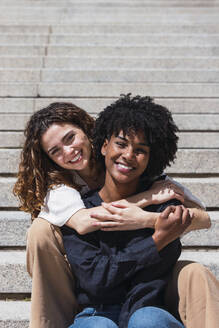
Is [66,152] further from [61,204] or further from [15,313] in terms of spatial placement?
[15,313]

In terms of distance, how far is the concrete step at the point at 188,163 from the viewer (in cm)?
321

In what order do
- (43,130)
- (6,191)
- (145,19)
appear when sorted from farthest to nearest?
(145,19) < (6,191) < (43,130)

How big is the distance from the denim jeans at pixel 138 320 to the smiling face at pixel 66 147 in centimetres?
77

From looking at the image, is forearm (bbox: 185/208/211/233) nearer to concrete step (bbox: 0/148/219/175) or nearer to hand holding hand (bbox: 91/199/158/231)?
hand holding hand (bbox: 91/199/158/231)

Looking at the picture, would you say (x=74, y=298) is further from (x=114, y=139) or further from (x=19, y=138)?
(x=19, y=138)

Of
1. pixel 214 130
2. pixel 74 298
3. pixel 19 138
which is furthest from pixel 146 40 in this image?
pixel 74 298

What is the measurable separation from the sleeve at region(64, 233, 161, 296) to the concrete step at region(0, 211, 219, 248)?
796mm

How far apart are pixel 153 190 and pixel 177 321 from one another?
60cm

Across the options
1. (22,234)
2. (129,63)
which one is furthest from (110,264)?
(129,63)

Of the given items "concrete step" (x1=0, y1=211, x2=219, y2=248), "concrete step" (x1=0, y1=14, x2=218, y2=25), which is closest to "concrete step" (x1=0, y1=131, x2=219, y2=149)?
"concrete step" (x1=0, y1=211, x2=219, y2=248)

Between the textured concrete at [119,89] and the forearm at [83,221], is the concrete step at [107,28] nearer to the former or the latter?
the textured concrete at [119,89]

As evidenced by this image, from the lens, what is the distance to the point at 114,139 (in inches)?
82.8

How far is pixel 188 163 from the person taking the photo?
322 centimetres

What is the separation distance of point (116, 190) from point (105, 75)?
2234 millimetres
